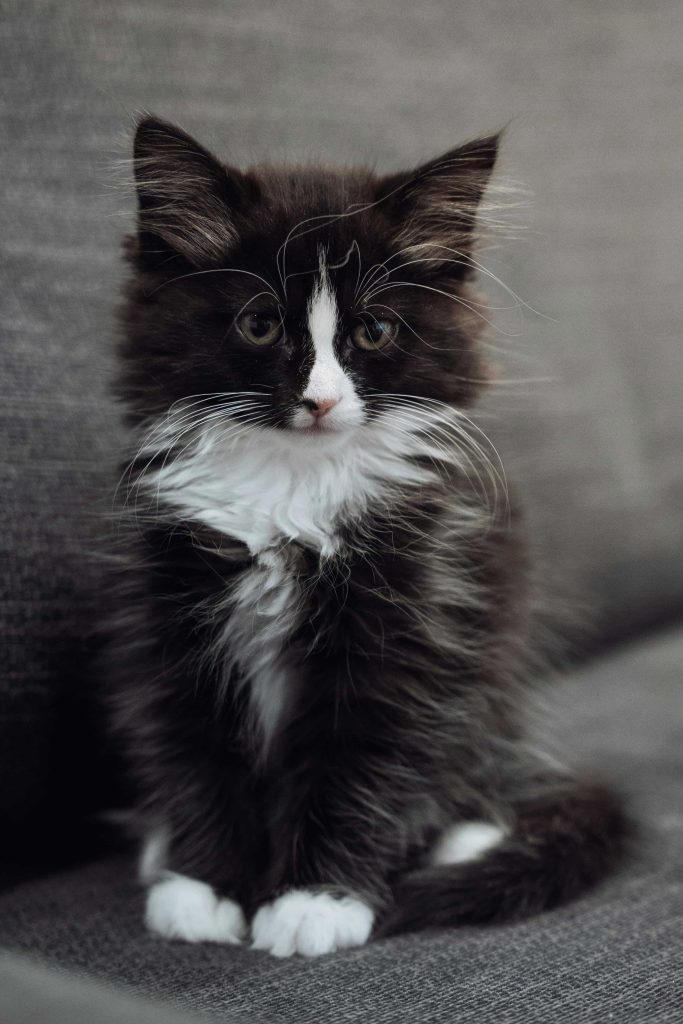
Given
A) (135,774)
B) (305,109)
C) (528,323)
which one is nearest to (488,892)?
(135,774)

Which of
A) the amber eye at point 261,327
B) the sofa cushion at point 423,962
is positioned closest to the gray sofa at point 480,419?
the sofa cushion at point 423,962

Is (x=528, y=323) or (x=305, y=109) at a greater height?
(x=305, y=109)

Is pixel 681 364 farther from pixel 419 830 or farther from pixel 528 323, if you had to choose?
pixel 419 830

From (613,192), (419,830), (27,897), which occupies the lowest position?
(27,897)

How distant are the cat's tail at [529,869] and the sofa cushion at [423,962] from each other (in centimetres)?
2

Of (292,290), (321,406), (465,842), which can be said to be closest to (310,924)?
(465,842)

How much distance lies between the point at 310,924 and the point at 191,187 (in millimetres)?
734

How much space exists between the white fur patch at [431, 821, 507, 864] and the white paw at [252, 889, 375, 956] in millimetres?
135

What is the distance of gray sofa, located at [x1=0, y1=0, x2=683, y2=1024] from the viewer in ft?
3.05

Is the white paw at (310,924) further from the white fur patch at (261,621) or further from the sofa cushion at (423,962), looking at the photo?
the white fur patch at (261,621)

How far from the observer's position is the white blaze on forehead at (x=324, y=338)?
1.04 metres

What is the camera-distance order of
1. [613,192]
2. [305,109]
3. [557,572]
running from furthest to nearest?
[613,192]
[557,572]
[305,109]

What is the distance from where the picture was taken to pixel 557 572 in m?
1.73

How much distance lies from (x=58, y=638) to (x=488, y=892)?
1.83 feet
